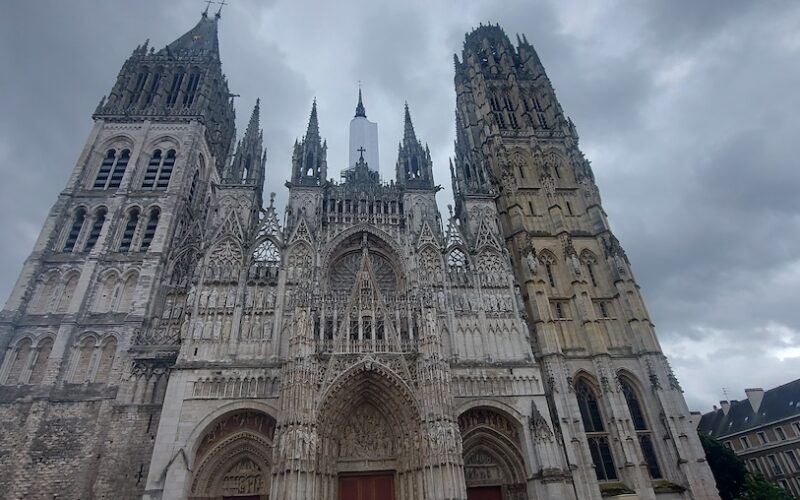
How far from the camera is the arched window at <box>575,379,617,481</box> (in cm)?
2183

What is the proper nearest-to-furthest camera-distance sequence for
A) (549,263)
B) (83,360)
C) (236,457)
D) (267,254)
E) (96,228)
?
1. (236,457)
2. (83,360)
3. (267,254)
4. (96,228)
5. (549,263)

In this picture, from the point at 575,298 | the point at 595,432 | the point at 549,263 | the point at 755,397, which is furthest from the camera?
the point at 755,397

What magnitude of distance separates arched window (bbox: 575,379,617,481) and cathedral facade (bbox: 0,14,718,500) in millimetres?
108

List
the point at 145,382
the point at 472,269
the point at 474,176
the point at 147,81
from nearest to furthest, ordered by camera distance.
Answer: the point at 145,382 → the point at 472,269 → the point at 474,176 → the point at 147,81

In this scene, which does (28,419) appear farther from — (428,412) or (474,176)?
(474,176)

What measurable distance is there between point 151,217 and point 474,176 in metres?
21.4

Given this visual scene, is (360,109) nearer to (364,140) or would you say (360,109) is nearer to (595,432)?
(364,140)

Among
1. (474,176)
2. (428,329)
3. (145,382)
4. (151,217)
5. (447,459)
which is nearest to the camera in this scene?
(447,459)

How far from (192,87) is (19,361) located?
22.7m

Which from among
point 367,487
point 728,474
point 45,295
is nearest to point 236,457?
point 367,487

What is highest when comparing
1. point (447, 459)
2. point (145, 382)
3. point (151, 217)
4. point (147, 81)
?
point (147, 81)

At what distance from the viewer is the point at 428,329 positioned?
19672mm

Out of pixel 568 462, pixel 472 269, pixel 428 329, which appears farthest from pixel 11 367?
pixel 568 462

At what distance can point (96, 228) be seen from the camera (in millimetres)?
26484
